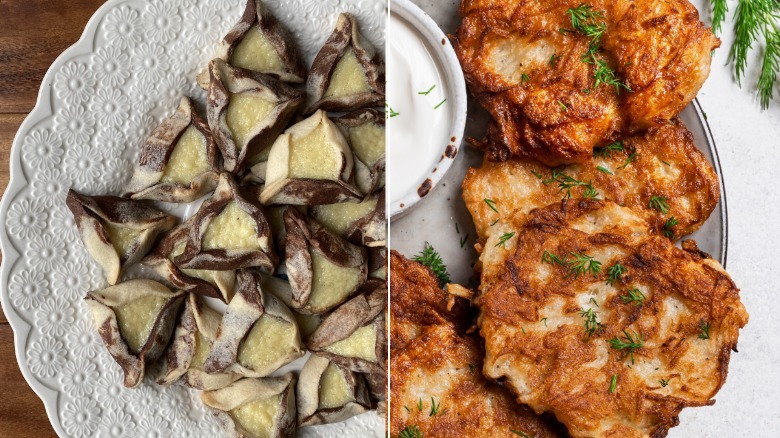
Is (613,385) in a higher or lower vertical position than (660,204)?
lower

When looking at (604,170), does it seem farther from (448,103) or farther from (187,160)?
(187,160)

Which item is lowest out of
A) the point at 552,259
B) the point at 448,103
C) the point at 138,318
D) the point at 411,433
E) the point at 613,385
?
the point at 138,318

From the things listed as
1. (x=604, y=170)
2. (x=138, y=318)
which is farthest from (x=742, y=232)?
(x=138, y=318)

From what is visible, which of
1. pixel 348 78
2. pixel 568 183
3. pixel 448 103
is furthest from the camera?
pixel 348 78

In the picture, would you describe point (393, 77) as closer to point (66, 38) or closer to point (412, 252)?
point (412, 252)

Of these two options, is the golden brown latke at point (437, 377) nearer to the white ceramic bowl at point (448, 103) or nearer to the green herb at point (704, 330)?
the white ceramic bowl at point (448, 103)

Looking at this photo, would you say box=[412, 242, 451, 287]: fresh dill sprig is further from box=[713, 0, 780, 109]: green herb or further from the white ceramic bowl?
box=[713, 0, 780, 109]: green herb

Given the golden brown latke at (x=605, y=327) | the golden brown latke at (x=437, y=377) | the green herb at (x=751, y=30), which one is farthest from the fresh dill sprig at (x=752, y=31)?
the golden brown latke at (x=437, y=377)
